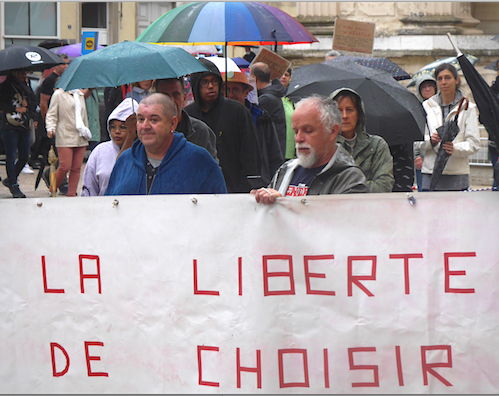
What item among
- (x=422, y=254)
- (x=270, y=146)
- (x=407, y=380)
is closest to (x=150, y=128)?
(x=422, y=254)

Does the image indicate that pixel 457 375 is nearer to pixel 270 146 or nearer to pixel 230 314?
pixel 230 314

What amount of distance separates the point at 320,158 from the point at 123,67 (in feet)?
5.60

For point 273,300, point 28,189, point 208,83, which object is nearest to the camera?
point 273,300

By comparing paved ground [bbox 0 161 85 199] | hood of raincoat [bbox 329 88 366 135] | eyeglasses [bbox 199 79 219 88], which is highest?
eyeglasses [bbox 199 79 219 88]

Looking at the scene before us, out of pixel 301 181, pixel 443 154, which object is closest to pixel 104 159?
pixel 301 181

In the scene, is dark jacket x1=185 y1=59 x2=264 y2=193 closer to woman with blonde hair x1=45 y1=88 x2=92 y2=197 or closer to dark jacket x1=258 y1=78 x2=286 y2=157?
dark jacket x1=258 y1=78 x2=286 y2=157

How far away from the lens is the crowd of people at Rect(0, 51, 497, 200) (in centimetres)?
374

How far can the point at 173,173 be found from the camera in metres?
4.05

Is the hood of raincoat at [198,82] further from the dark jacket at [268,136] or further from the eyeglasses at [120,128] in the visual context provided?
the dark jacket at [268,136]

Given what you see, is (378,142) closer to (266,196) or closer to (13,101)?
(266,196)

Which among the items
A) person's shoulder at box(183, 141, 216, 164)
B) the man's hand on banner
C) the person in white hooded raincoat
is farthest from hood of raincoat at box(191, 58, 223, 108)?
the man's hand on banner

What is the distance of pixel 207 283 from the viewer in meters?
3.44

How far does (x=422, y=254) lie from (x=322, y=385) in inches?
Result: 30.1

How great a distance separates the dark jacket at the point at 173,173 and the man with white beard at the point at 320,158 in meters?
0.54
